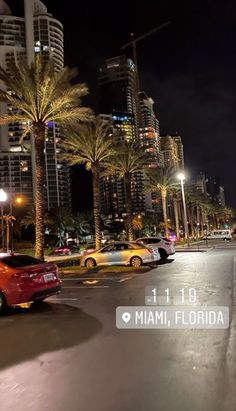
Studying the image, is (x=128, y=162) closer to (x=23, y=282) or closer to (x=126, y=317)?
(x=23, y=282)

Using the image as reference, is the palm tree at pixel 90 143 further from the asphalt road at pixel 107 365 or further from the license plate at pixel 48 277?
the asphalt road at pixel 107 365

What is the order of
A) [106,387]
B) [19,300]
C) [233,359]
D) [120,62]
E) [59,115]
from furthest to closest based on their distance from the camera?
[120,62] < [59,115] < [19,300] < [233,359] < [106,387]

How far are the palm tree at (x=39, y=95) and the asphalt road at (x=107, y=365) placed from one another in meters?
13.9

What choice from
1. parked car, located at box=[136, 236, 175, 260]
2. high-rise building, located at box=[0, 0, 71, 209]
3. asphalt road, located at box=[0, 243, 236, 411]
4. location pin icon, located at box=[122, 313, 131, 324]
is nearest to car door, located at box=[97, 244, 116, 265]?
parked car, located at box=[136, 236, 175, 260]

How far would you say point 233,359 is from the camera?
6012mm

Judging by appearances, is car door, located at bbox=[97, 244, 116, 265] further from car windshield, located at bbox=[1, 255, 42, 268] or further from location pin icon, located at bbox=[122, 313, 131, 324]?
location pin icon, located at bbox=[122, 313, 131, 324]

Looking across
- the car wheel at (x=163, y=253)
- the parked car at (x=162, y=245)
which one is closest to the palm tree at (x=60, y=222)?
the parked car at (x=162, y=245)

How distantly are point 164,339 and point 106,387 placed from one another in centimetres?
224

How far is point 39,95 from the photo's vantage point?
23078 mm

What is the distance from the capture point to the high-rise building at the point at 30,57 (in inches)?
5290

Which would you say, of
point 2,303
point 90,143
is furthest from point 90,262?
point 2,303

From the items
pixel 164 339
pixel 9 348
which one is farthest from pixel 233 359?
pixel 9 348

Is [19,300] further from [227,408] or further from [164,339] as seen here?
[227,408]

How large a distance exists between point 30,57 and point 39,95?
402ft
